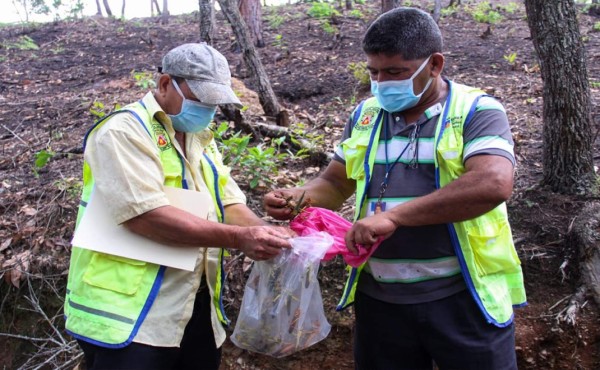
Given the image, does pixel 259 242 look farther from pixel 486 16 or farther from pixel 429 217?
pixel 486 16

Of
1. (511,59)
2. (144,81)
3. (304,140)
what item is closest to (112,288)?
(304,140)

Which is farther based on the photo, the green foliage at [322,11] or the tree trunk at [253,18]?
the green foliage at [322,11]

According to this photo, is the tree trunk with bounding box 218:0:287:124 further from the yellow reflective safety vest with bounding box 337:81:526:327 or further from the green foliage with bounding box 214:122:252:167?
the yellow reflective safety vest with bounding box 337:81:526:327

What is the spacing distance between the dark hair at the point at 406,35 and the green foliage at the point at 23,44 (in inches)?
523

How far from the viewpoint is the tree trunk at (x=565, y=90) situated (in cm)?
341

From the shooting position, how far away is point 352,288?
240cm

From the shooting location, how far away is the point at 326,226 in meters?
2.39

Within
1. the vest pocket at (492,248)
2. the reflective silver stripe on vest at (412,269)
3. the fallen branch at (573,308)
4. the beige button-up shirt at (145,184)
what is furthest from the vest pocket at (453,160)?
the fallen branch at (573,308)

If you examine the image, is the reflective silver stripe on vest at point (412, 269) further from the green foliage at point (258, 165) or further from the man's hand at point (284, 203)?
the green foliage at point (258, 165)

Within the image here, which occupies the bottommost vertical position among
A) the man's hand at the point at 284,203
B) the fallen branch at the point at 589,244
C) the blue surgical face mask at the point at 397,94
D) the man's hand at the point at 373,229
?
the fallen branch at the point at 589,244

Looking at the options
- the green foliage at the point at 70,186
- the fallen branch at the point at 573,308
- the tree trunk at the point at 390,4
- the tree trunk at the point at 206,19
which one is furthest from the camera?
the tree trunk at the point at 390,4

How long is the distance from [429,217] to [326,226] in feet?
1.95

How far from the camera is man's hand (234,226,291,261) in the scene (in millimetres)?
2213

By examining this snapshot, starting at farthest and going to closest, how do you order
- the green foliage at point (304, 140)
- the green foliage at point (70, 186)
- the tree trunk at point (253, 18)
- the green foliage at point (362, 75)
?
the tree trunk at point (253, 18), the green foliage at point (362, 75), the green foliage at point (304, 140), the green foliage at point (70, 186)
